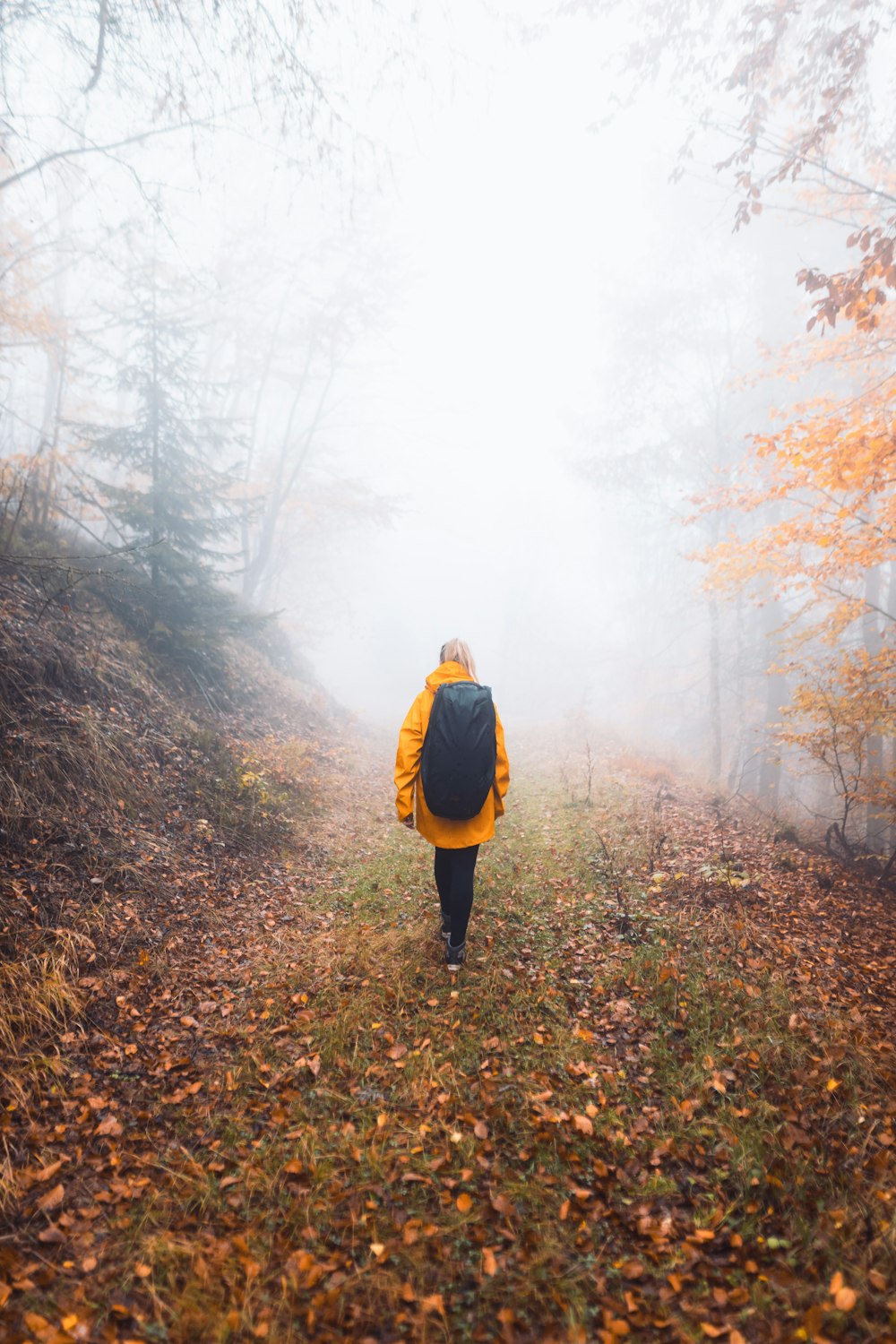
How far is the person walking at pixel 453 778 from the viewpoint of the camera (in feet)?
13.7

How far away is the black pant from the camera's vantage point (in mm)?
4383

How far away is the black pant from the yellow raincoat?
106 mm

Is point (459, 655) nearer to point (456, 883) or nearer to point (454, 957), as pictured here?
point (456, 883)

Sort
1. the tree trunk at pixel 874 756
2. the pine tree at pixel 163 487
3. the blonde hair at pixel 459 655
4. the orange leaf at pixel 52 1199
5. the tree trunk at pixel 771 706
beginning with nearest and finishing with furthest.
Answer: the orange leaf at pixel 52 1199 → the blonde hair at pixel 459 655 → the tree trunk at pixel 874 756 → the pine tree at pixel 163 487 → the tree trunk at pixel 771 706

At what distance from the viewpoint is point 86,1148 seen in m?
2.92

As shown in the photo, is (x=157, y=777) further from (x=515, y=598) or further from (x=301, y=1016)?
(x=515, y=598)

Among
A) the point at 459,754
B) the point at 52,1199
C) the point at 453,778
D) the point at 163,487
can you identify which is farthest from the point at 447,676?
the point at 163,487

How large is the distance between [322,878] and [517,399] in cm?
5484

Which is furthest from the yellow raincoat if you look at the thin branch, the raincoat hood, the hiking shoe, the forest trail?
the thin branch

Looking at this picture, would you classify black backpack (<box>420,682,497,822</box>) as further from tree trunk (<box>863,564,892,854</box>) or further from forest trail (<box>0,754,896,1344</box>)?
tree trunk (<box>863,564,892,854</box>)

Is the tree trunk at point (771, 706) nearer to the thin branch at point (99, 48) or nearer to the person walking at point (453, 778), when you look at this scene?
the person walking at point (453, 778)

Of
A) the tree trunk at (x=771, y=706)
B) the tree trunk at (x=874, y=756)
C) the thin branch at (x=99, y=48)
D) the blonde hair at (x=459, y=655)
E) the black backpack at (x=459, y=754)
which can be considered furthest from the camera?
the tree trunk at (x=771, y=706)

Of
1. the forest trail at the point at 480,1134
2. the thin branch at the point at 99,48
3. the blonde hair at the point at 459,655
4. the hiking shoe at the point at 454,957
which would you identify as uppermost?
the thin branch at the point at 99,48

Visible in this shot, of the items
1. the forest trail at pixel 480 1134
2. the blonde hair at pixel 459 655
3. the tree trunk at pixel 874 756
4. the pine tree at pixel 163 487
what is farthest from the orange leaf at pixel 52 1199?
the tree trunk at pixel 874 756
